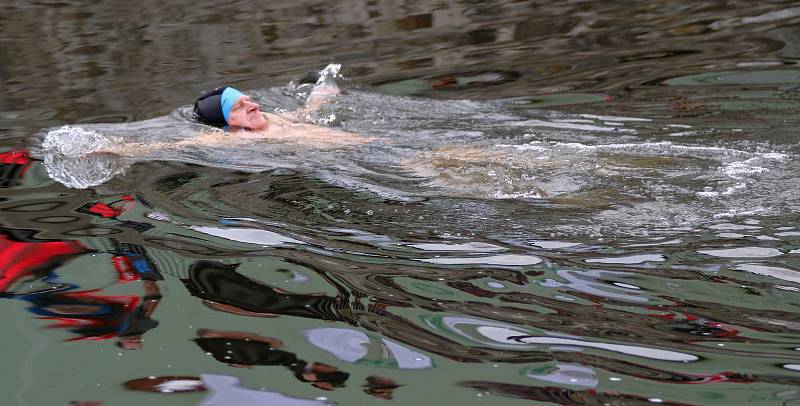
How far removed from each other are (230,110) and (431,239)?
336 centimetres

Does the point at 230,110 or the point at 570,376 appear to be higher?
the point at 230,110

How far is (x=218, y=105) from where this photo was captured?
7.41m

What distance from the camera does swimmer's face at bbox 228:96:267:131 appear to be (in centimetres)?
728

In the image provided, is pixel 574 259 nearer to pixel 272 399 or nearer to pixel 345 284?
pixel 345 284

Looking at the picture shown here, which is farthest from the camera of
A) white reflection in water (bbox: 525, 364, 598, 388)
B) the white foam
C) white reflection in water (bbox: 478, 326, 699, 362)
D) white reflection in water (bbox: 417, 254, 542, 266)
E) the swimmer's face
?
the swimmer's face

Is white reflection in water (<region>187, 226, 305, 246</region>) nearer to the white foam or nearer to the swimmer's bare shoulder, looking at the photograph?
the white foam

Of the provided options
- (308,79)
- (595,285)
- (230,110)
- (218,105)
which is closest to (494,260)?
(595,285)

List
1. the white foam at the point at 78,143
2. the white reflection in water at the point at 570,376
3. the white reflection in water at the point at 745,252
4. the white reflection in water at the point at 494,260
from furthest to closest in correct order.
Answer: the white foam at the point at 78,143, the white reflection in water at the point at 494,260, the white reflection in water at the point at 745,252, the white reflection in water at the point at 570,376

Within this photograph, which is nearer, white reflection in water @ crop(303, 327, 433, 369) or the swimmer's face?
white reflection in water @ crop(303, 327, 433, 369)

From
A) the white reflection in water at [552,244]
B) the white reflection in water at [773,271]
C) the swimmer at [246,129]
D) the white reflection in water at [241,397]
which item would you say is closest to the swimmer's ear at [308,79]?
the swimmer at [246,129]

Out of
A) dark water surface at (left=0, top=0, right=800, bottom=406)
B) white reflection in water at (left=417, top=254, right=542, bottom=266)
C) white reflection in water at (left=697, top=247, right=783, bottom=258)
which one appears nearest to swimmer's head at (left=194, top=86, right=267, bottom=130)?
dark water surface at (left=0, top=0, right=800, bottom=406)

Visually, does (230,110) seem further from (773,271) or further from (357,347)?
(773,271)

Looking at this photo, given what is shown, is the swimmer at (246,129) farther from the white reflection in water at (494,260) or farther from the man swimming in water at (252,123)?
the white reflection in water at (494,260)

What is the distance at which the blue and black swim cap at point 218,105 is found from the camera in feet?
24.2
